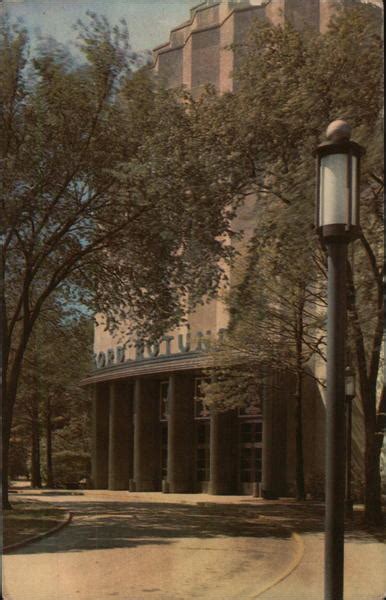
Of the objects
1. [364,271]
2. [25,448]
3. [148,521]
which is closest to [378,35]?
[364,271]

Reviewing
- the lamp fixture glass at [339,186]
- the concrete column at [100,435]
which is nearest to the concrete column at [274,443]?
the concrete column at [100,435]

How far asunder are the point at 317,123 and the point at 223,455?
259cm

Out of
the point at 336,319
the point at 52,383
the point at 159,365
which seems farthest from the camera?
the point at 52,383

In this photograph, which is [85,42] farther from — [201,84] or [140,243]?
[140,243]

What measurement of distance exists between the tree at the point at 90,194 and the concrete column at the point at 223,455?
960 millimetres

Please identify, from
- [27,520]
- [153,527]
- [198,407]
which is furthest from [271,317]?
[27,520]

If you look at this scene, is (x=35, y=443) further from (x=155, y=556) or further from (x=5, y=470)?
(x=155, y=556)

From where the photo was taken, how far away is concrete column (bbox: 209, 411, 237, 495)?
5815 mm

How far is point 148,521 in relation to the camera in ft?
19.6

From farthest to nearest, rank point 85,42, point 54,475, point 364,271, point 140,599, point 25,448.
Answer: point 54,475 → point 25,448 → point 85,42 → point 364,271 → point 140,599

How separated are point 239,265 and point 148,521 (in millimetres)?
2147

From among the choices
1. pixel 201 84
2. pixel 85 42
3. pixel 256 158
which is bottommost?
pixel 256 158

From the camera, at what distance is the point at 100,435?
23.9 ft

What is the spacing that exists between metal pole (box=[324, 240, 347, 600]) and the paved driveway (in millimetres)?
1297
